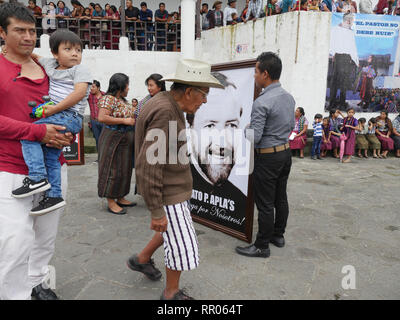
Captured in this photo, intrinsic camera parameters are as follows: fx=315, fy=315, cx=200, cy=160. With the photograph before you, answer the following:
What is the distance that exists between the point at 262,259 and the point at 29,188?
2385mm

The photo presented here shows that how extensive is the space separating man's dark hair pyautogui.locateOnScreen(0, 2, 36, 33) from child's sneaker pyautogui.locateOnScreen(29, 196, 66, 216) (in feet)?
3.52

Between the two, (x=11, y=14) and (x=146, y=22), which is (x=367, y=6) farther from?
(x=11, y=14)

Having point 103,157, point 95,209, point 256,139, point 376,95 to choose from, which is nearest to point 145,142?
point 256,139

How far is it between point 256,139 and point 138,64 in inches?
370

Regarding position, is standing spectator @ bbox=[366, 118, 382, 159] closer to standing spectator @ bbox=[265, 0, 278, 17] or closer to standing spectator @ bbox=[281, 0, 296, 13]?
standing spectator @ bbox=[281, 0, 296, 13]

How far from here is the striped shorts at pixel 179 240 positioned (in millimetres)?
2215

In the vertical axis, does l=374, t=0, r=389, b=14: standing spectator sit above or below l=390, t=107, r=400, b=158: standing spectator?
above

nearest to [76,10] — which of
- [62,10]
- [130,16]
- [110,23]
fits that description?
[62,10]

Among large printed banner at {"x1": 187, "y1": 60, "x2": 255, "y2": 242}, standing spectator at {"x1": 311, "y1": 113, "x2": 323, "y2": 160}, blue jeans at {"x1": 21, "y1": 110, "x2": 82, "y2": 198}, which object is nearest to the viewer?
blue jeans at {"x1": 21, "y1": 110, "x2": 82, "y2": 198}

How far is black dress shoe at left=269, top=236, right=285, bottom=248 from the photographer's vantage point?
3615mm

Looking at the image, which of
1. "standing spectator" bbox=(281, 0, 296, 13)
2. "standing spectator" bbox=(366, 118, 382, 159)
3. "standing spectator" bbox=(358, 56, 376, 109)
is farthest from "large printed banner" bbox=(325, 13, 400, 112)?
"standing spectator" bbox=(281, 0, 296, 13)

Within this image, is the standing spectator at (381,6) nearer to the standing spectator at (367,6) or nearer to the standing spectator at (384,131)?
the standing spectator at (367,6)

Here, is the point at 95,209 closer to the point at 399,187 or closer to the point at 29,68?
the point at 29,68

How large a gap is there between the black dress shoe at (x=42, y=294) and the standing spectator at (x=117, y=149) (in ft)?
6.43
